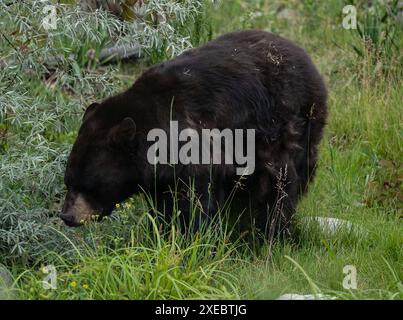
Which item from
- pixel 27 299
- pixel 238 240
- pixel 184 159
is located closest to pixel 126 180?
pixel 184 159

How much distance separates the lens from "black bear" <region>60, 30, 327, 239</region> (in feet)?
21.3

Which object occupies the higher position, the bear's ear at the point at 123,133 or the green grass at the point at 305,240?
the bear's ear at the point at 123,133

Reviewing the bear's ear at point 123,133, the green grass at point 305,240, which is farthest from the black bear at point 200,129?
the green grass at point 305,240

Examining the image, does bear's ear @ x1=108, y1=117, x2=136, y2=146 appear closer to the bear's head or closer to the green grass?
the bear's head

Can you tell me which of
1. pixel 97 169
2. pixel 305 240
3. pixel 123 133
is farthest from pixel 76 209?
pixel 305 240

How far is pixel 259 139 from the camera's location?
22.3 feet

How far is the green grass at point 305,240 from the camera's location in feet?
18.4

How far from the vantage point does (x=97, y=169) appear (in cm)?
→ 653

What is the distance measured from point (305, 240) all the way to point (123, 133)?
1711 mm

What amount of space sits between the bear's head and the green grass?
0.22 metres

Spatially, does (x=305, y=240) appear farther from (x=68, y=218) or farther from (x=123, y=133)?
(x=68, y=218)

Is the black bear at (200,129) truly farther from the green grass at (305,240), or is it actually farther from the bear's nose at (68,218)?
the green grass at (305,240)

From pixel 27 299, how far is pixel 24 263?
1172mm

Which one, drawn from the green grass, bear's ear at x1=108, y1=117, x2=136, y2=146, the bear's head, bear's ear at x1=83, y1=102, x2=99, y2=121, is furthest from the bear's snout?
bear's ear at x1=83, y1=102, x2=99, y2=121
